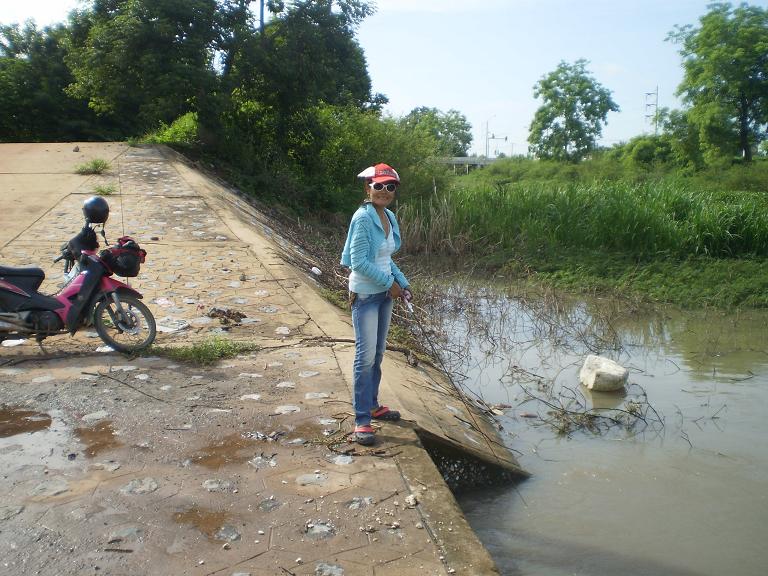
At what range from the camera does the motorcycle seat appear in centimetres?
551

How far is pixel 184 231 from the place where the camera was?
9.95 metres

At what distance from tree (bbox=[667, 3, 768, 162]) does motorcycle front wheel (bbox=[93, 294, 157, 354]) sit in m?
33.6

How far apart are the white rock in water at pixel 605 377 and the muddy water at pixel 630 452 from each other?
11cm

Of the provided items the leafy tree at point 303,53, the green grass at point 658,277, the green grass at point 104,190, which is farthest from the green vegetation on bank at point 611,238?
the green grass at point 104,190

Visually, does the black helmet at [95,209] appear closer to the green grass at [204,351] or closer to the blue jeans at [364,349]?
the green grass at [204,351]

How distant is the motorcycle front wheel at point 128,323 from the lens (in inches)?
220

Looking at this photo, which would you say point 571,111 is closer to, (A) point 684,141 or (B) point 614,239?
(A) point 684,141

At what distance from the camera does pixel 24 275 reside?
219 inches

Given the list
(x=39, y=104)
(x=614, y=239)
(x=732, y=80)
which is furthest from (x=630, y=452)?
(x=732, y=80)

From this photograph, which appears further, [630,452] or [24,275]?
[630,452]

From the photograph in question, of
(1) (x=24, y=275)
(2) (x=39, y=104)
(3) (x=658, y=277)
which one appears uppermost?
(2) (x=39, y=104)

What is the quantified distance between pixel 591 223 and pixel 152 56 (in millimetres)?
9577

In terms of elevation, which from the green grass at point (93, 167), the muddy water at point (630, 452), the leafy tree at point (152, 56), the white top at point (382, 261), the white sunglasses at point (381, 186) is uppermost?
the leafy tree at point (152, 56)

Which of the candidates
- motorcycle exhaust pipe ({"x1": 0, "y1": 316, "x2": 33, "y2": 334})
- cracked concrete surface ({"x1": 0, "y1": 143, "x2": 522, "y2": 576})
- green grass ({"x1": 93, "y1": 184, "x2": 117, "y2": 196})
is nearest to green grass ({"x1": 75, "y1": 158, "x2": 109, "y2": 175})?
green grass ({"x1": 93, "y1": 184, "x2": 117, "y2": 196})
